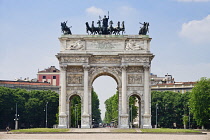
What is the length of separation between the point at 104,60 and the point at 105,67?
1.17 metres

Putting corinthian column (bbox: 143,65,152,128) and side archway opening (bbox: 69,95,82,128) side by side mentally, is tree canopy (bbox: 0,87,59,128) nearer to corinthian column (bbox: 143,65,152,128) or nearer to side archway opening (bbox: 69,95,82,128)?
side archway opening (bbox: 69,95,82,128)

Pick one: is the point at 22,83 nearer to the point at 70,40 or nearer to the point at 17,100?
the point at 17,100

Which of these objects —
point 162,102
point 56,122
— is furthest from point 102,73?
point 162,102

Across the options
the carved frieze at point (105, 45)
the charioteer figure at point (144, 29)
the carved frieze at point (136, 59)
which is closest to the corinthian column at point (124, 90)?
the carved frieze at point (136, 59)

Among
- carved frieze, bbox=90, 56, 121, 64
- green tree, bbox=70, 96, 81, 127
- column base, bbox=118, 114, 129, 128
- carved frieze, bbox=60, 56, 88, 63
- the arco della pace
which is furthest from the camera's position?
green tree, bbox=70, 96, 81, 127

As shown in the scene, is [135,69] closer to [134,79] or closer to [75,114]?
Answer: [134,79]

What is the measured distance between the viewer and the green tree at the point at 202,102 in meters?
88.1

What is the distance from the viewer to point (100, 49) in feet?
247

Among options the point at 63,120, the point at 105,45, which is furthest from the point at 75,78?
the point at 105,45

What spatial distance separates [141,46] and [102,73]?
7.87 metres

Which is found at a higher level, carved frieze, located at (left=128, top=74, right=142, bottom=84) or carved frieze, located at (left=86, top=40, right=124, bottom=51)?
carved frieze, located at (left=86, top=40, right=124, bottom=51)

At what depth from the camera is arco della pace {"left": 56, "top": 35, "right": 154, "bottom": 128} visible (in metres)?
74.6

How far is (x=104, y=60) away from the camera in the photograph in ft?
247

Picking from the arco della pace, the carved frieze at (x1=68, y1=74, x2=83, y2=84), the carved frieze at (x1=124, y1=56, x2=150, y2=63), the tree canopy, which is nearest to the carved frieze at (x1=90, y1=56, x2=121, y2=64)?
the arco della pace
